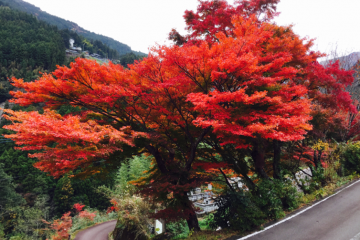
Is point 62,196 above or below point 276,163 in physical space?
below

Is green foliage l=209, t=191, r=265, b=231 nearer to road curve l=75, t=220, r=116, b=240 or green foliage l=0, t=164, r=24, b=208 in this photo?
road curve l=75, t=220, r=116, b=240

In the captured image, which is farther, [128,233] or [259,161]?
[128,233]

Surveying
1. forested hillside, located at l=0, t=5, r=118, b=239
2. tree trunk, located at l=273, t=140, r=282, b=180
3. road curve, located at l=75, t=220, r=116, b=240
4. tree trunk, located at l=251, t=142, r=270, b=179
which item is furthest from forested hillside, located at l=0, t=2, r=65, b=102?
tree trunk, located at l=273, t=140, r=282, b=180

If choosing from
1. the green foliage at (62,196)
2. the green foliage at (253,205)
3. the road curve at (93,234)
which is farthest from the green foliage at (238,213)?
the green foliage at (62,196)

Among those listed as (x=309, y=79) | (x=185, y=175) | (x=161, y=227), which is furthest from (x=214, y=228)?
(x=309, y=79)

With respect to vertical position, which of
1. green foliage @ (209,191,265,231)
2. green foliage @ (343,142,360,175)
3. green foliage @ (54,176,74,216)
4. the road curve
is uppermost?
green foliage @ (343,142,360,175)

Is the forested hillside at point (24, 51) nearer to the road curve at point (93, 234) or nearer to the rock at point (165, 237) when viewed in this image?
the road curve at point (93, 234)

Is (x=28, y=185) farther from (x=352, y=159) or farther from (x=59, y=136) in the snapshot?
(x=352, y=159)

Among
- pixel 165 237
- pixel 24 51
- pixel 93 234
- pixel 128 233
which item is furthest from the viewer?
pixel 24 51

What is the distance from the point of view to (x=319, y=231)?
19.4 feet

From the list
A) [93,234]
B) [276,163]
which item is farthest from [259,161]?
[93,234]

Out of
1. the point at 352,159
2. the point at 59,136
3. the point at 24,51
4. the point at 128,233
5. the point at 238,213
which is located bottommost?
the point at 128,233

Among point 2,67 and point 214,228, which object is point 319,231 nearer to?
point 214,228

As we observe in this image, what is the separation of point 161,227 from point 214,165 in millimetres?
7530
